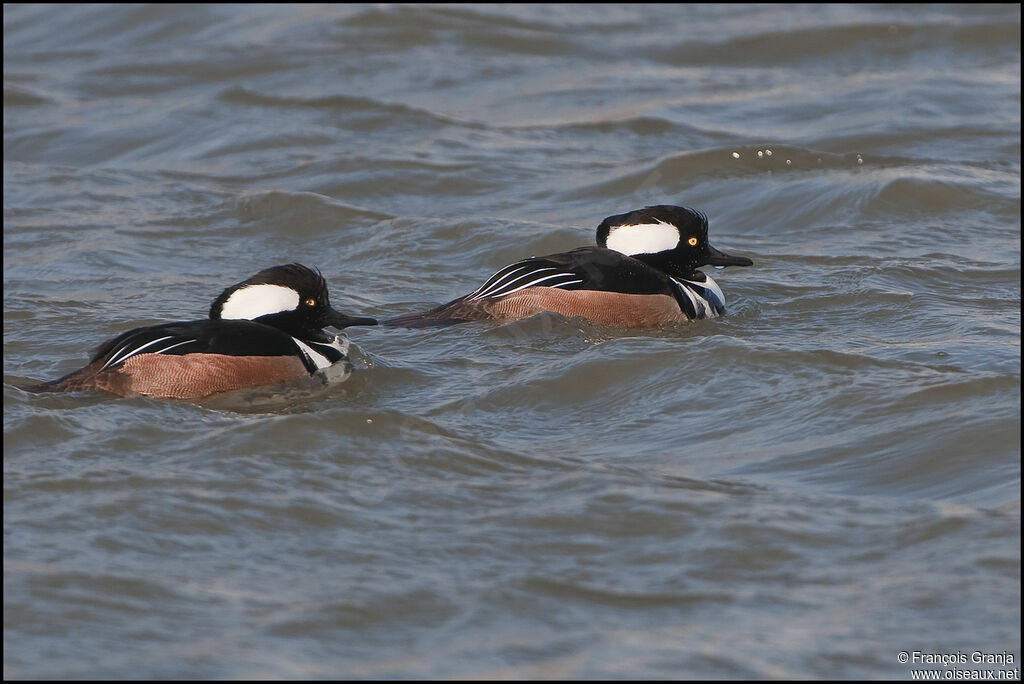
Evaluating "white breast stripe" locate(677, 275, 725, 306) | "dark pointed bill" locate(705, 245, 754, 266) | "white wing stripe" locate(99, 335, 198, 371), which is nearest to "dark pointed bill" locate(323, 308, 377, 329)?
"white wing stripe" locate(99, 335, 198, 371)

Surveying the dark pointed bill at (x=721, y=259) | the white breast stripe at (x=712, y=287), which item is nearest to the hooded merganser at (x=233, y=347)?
the white breast stripe at (x=712, y=287)

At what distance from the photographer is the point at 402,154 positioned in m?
13.2

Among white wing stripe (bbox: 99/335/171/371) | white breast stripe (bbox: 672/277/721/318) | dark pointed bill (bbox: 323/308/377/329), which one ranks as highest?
white wing stripe (bbox: 99/335/171/371)

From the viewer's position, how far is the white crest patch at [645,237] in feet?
29.6

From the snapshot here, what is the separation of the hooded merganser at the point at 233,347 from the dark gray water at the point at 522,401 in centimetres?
12

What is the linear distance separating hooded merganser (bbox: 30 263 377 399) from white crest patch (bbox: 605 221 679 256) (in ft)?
6.82

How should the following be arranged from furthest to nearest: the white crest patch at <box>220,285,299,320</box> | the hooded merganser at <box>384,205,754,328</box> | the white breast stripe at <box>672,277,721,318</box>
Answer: the white breast stripe at <box>672,277,721,318</box> < the hooded merganser at <box>384,205,754,328</box> < the white crest patch at <box>220,285,299,320</box>

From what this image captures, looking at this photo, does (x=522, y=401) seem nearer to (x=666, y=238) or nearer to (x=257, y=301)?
(x=257, y=301)

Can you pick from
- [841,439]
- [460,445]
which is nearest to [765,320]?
[841,439]

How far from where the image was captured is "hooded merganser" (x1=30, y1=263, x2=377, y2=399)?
6.96 meters

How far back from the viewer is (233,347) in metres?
7.09

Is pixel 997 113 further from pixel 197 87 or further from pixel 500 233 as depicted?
pixel 197 87

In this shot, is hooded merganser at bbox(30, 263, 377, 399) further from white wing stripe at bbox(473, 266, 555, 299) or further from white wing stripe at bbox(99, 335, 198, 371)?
white wing stripe at bbox(473, 266, 555, 299)

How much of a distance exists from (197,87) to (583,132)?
4.76 meters
